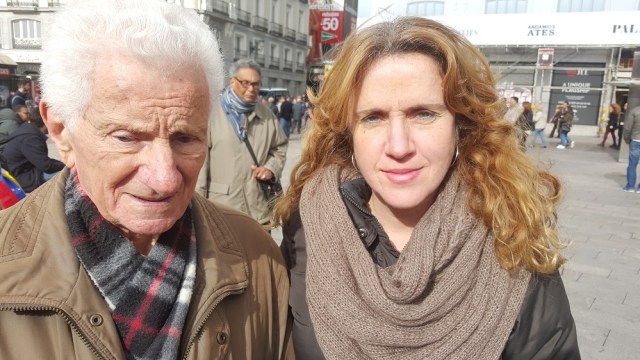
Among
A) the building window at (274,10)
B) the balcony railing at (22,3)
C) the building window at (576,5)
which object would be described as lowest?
the building window at (576,5)

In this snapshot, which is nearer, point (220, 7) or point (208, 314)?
point (208, 314)

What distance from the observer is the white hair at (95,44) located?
3.81 ft

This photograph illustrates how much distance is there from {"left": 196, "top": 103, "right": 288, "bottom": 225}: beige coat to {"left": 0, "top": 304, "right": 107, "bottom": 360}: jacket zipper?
8.60 feet

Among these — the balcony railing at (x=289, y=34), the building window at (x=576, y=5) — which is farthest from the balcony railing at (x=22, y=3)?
the building window at (x=576, y=5)

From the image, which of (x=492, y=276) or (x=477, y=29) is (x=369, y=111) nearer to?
(x=492, y=276)

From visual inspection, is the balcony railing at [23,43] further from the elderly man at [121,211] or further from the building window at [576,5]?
the elderly man at [121,211]

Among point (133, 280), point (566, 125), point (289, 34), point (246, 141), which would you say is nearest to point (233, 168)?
point (246, 141)

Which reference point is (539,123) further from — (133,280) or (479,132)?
(133,280)

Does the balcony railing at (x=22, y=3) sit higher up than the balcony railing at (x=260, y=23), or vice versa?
the balcony railing at (x=260, y=23)

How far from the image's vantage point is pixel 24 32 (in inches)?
1351

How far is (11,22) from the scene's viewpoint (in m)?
34.5

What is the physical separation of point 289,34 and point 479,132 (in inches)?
1892

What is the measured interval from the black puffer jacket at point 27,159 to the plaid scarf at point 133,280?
14.0 ft

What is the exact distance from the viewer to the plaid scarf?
1268 millimetres
